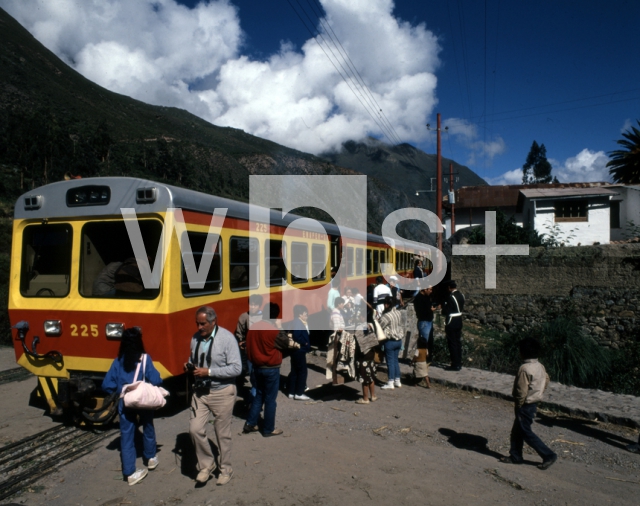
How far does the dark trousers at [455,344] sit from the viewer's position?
9109 mm

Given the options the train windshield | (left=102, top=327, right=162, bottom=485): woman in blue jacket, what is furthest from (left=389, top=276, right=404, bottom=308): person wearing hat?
(left=102, top=327, right=162, bottom=485): woman in blue jacket

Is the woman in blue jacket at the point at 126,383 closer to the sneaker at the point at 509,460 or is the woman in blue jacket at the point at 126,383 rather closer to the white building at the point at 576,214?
the sneaker at the point at 509,460

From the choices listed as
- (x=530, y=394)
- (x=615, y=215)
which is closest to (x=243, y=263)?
(x=530, y=394)

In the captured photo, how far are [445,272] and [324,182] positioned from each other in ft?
198

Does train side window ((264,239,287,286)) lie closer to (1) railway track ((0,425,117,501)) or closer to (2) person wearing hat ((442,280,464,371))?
(2) person wearing hat ((442,280,464,371))

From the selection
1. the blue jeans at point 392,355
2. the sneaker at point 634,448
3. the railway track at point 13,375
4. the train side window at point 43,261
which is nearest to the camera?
the sneaker at point 634,448

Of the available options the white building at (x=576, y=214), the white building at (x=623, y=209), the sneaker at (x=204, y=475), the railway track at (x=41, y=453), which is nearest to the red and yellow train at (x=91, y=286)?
the railway track at (x=41, y=453)

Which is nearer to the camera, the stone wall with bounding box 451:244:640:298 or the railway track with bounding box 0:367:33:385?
the railway track with bounding box 0:367:33:385

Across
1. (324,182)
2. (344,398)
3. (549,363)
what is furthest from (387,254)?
(324,182)

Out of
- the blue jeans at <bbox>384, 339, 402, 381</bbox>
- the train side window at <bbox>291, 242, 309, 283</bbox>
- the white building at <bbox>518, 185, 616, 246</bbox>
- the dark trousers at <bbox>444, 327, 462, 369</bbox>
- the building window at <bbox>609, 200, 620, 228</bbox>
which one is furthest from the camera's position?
the building window at <bbox>609, 200, 620, 228</bbox>

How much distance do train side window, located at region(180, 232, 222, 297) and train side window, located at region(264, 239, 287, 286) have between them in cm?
172

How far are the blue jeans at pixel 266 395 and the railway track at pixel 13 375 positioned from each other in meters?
5.07

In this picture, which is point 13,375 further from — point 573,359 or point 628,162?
point 628,162

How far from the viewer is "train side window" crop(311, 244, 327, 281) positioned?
11.4 metres
